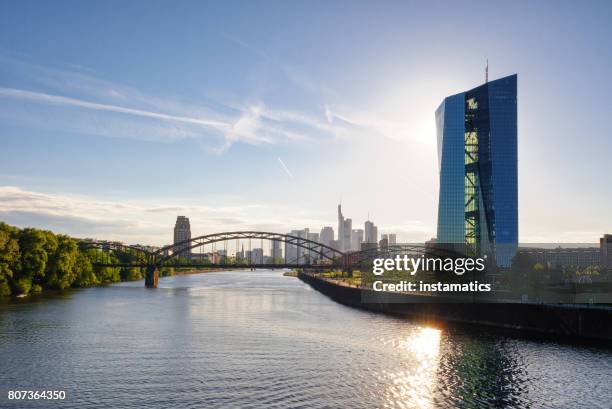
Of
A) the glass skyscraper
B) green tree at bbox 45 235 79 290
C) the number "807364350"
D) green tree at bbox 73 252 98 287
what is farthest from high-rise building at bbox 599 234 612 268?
the number "807364350"

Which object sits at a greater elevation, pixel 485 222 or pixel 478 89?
pixel 478 89

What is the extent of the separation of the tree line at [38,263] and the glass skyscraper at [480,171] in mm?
95848

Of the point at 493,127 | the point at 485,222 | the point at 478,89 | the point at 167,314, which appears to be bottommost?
the point at 167,314

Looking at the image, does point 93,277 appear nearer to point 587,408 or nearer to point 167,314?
point 167,314

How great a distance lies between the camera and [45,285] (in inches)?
3981

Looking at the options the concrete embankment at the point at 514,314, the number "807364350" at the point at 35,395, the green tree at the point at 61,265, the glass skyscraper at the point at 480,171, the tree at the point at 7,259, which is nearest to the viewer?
the number "807364350" at the point at 35,395

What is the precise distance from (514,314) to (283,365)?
1262 inches

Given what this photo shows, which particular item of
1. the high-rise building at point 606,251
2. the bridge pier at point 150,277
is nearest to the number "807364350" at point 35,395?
the bridge pier at point 150,277

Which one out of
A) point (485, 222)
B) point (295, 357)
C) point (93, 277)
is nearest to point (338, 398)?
point (295, 357)

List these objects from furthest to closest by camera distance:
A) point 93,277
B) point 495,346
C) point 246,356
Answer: point 93,277, point 495,346, point 246,356

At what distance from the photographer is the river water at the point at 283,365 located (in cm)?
3078

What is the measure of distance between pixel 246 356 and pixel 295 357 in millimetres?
3694

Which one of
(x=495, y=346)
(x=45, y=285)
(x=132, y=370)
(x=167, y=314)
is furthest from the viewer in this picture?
(x=45, y=285)

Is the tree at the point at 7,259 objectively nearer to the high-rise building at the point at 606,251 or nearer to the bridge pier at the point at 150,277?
the bridge pier at the point at 150,277
